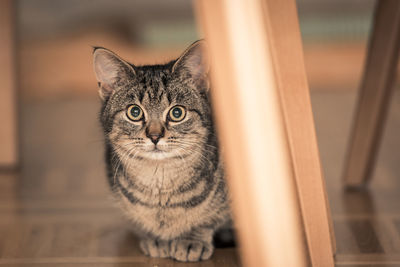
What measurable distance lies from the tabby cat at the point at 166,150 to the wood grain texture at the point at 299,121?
0.16 metres

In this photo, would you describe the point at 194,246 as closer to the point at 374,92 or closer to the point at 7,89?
the point at 374,92

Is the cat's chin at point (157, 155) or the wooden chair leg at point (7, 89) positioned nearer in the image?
the cat's chin at point (157, 155)

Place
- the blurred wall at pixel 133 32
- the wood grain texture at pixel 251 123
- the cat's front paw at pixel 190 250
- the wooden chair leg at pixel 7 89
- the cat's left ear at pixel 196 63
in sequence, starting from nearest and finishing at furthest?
the wood grain texture at pixel 251 123 < the cat's left ear at pixel 196 63 < the cat's front paw at pixel 190 250 < the wooden chair leg at pixel 7 89 < the blurred wall at pixel 133 32

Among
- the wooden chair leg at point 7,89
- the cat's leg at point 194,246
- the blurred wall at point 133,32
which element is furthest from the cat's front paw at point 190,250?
the blurred wall at point 133,32

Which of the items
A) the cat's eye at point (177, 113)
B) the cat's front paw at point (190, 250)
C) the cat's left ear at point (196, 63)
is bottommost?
the cat's front paw at point (190, 250)

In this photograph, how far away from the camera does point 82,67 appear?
300cm

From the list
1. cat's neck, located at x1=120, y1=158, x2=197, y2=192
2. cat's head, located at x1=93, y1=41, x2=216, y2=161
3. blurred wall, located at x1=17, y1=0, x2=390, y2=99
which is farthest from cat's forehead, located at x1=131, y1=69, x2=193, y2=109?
blurred wall, located at x1=17, y1=0, x2=390, y2=99

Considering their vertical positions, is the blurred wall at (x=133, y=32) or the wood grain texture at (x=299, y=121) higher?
the blurred wall at (x=133, y=32)

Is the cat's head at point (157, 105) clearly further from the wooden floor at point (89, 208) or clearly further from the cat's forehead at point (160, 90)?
the wooden floor at point (89, 208)

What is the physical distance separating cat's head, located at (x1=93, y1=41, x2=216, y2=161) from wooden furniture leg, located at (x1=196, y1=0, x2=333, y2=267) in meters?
0.14

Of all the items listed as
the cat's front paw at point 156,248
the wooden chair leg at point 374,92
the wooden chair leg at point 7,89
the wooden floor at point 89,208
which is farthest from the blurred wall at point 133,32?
the cat's front paw at point 156,248

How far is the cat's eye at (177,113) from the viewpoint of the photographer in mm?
944

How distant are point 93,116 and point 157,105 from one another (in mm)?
1458

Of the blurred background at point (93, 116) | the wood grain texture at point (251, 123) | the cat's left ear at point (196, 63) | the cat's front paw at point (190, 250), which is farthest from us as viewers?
the blurred background at point (93, 116)
